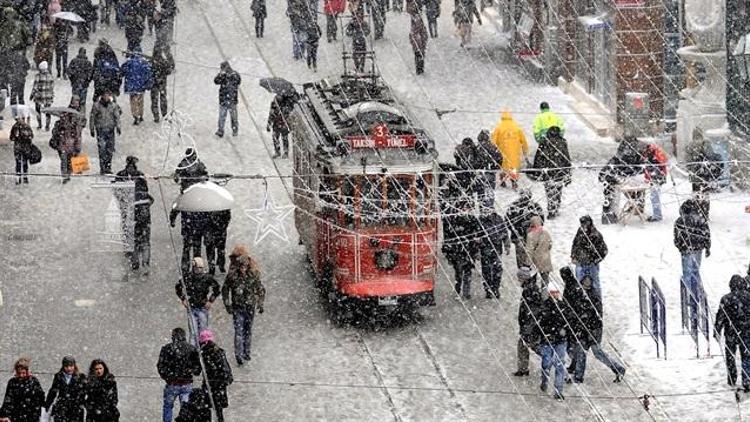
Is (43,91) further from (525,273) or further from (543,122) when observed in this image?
(525,273)

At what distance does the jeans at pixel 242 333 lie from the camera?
992 inches

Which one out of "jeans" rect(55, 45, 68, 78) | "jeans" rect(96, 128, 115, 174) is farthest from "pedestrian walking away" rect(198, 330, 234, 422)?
"jeans" rect(55, 45, 68, 78)

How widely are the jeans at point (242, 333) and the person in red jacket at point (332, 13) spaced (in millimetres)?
17423

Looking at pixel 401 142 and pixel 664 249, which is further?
pixel 664 249

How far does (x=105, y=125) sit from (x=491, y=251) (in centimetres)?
808

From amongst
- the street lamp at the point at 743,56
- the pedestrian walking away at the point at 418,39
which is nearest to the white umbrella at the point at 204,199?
the street lamp at the point at 743,56

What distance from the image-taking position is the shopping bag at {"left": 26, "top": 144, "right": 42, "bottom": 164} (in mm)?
32094

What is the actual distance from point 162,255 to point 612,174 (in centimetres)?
682

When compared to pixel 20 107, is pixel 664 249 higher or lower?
lower

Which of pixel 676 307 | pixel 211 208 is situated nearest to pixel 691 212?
pixel 676 307

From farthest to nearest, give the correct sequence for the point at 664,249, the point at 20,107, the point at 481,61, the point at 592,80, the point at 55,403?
the point at 481,61
the point at 592,80
the point at 20,107
the point at 664,249
the point at 55,403

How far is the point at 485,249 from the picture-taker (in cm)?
2766

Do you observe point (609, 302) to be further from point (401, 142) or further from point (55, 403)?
point (55, 403)

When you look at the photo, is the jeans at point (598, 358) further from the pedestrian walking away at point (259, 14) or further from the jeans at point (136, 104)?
the pedestrian walking away at point (259, 14)
